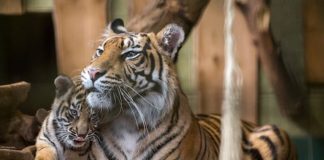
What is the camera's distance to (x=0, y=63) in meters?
3.27

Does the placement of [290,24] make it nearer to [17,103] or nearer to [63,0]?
[63,0]

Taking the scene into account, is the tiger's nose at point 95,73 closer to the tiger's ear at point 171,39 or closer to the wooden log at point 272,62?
the tiger's ear at point 171,39

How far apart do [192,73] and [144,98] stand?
1.01 meters

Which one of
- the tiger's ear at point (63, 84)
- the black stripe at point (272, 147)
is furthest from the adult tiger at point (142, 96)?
the black stripe at point (272, 147)

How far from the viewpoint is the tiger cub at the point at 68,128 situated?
212 cm

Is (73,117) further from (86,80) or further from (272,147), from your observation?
(272,147)

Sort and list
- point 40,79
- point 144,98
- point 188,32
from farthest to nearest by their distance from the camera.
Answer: point 40,79 < point 188,32 < point 144,98

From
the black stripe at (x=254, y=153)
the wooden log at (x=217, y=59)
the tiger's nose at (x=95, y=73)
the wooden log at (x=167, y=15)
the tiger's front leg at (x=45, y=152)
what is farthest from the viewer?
the wooden log at (x=217, y=59)

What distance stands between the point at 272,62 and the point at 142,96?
903mm

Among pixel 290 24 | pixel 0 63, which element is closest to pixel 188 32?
pixel 290 24

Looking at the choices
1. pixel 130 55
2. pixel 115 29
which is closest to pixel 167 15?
pixel 115 29

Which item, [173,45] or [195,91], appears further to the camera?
[195,91]

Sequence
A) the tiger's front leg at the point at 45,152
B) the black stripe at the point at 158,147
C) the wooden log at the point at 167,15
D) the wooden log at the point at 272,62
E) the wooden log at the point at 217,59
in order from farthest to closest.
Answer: the wooden log at the point at 217,59 < the wooden log at the point at 272,62 < the wooden log at the point at 167,15 < the tiger's front leg at the point at 45,152 < the black stripe at the point at 158,147

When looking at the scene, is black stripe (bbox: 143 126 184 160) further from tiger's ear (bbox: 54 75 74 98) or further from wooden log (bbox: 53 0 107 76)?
wooden log (bbox: 53 0 107 76)
